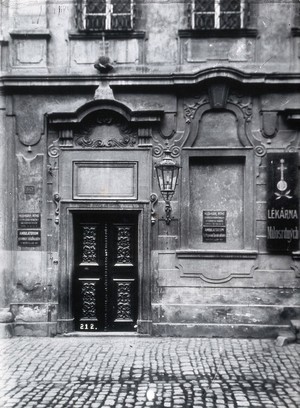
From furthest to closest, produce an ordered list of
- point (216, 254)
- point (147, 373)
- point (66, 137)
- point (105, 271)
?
point (105, 271) → point (66, 137) → point (216, 254) → point (147, 373)

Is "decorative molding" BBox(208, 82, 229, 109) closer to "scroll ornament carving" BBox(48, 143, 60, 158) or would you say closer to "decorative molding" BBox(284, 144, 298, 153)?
"decorative molding" BBox(284, 144, 298, 153)

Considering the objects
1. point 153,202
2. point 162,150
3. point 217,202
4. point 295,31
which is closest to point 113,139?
point 162,150

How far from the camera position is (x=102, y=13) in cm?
946

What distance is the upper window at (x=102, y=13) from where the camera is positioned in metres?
9.43

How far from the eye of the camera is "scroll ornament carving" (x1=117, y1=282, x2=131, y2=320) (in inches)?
378

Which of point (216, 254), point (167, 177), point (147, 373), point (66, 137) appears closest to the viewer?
point (147, 373)

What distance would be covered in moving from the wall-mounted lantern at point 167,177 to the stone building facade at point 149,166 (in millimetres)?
40

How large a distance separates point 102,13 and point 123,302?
17.2 feet

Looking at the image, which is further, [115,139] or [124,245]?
[124,245]

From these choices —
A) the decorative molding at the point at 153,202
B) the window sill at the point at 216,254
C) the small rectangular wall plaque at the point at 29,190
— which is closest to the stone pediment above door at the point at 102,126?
the small rectangular wall plaque at the point at 29,190

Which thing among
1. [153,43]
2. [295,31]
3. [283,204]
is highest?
[295,31]

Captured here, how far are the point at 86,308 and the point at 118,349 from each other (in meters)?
1.34

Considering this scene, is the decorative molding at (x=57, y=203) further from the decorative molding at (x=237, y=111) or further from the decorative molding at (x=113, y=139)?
the decorative molding at (x=237, y=111)

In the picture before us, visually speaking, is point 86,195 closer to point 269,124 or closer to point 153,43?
point 153,43
